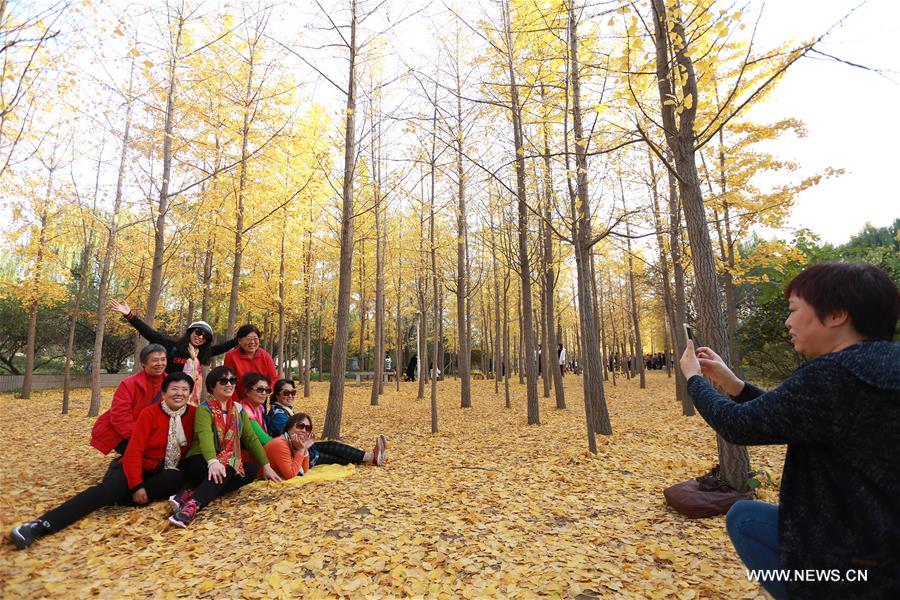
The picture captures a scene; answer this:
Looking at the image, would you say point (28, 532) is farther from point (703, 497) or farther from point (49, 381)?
point (49, 381)

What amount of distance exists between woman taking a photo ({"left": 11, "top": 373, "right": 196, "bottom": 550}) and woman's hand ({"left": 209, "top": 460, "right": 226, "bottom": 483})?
36 cm

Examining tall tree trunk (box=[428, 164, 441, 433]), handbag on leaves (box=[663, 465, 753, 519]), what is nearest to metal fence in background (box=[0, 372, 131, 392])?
tall tree trunk (box=[428, 164, 441, 433])

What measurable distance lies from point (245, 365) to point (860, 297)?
5.60m

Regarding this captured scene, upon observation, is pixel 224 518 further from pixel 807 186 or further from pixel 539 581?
pixel 807 186

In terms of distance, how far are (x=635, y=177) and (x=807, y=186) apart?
12.4 feet

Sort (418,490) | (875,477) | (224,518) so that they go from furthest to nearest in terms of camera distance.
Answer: (418,490)
(224,518)
(875,477)

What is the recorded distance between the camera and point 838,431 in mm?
1135

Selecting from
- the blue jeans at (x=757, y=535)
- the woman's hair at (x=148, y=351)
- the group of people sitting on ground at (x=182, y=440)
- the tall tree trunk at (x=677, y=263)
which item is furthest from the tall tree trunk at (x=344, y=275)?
the tall tree trunk at (x=677, y=263)

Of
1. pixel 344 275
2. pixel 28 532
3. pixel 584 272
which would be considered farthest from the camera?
pixel 344 275

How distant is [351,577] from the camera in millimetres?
2719

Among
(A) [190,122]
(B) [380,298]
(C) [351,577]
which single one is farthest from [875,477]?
(B) [380,298]

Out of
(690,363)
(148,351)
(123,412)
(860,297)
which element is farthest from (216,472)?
(860,297)

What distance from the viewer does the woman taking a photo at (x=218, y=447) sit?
388cm

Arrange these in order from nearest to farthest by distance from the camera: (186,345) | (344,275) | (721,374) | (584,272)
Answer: (721,374)
(186,345)
(584,272)
(344,275)
